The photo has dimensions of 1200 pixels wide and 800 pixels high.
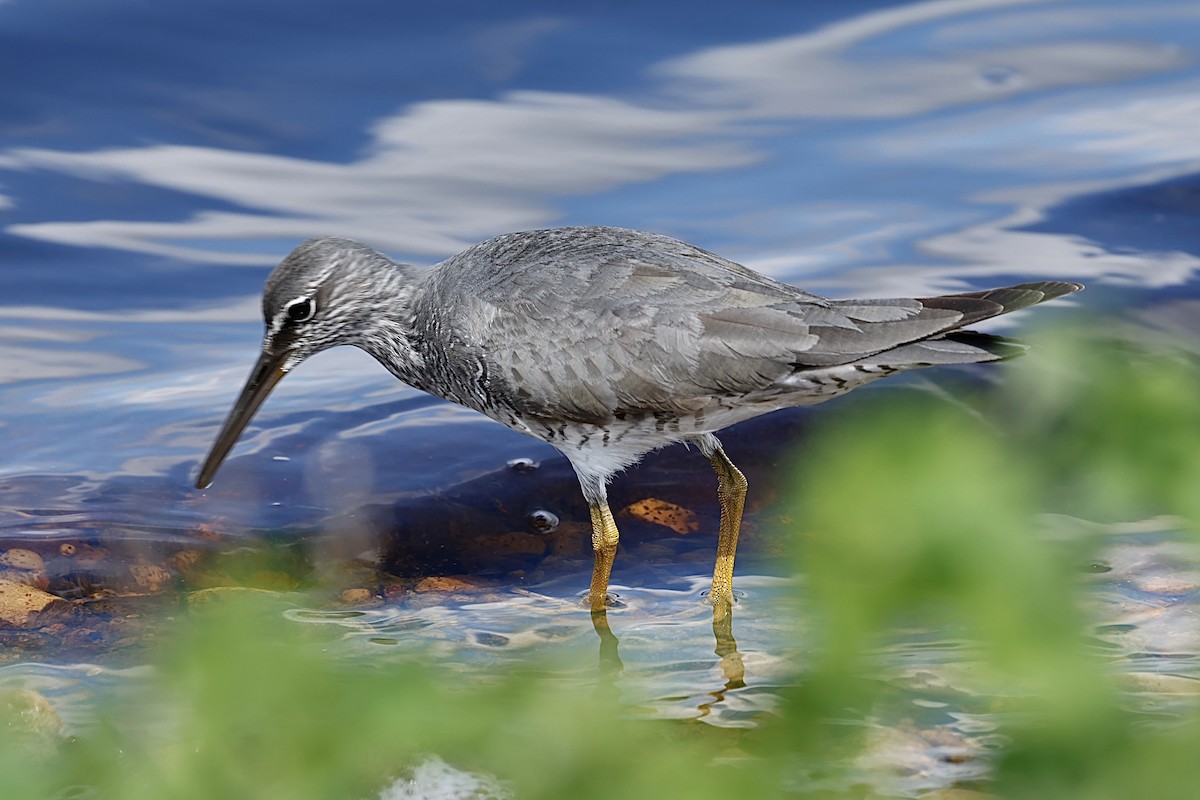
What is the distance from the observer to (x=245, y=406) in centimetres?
677

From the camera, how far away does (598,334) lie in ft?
18.7

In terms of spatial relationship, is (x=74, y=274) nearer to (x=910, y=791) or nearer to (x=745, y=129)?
(x=745, y=129)

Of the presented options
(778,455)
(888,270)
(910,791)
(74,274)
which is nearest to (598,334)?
(778,455)

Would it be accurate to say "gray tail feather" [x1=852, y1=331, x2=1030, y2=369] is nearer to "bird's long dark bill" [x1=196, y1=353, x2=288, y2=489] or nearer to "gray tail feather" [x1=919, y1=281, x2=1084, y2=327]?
"gray tail feather" [x1=919, y1=281, x2=1084, y2=327]

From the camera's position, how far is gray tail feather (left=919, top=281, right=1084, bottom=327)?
4531 millimetres

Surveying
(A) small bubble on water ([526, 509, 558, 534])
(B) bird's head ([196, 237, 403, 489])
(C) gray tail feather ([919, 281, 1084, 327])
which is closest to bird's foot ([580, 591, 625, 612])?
(A) small bubble on water ([526, 509, 558, 534])

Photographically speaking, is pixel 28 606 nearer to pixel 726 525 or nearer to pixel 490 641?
pixel 726 525

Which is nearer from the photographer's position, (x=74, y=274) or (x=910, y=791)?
(x=910, y=791)

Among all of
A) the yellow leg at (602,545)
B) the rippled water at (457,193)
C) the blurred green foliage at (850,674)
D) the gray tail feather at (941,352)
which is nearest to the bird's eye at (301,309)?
the rippled water at (457,193)

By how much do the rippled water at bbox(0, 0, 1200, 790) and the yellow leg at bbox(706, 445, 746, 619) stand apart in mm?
384

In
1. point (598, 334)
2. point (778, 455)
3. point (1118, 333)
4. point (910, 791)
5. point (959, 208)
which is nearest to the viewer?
point (1118, 333)

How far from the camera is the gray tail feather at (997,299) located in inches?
178

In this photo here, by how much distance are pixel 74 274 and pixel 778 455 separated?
4980 mm

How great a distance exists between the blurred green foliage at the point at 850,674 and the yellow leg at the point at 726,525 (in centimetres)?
482
